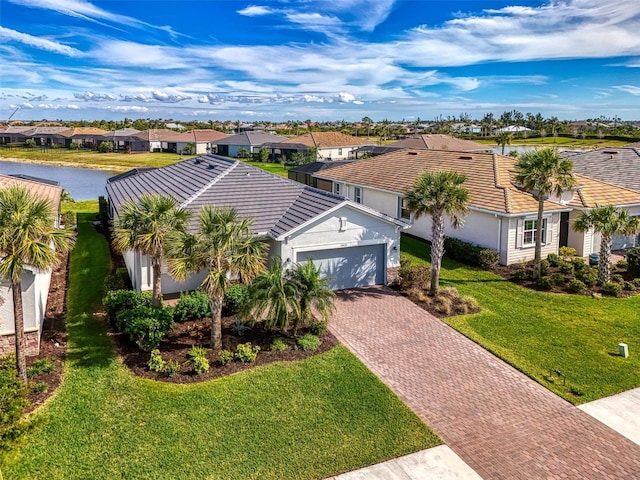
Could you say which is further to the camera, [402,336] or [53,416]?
[402,336]

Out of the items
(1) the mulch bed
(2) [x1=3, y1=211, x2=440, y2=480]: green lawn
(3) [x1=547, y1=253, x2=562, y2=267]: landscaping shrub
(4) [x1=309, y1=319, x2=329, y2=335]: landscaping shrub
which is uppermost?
(3) [x1=547, y1=253, x2=562, y2=267]: landscaping shrub

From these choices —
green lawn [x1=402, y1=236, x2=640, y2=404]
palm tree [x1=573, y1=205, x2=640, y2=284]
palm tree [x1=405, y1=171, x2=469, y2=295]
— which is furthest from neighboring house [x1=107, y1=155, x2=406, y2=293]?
palm tree [x1=573, y1=205, x2=640, y2=284]

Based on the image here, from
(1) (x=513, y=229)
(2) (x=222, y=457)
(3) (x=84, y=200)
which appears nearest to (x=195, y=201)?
(2) (x=222, y=457)

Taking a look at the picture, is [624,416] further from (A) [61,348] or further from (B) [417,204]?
(A) [61,348]

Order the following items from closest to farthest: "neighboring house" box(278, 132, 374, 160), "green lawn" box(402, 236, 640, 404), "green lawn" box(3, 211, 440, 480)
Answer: "green lawn" box(3, 211, 440, 480), "green lawn" box(402, 236, 640, 404), "neighboring house" box(278, 132, 374, 160)

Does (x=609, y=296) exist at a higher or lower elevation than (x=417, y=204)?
lower

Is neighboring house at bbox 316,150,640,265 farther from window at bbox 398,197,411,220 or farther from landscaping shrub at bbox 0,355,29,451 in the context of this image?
landscaping shrub at bbox 0,355,29,451

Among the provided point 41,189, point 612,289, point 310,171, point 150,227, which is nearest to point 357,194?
point 310,171
